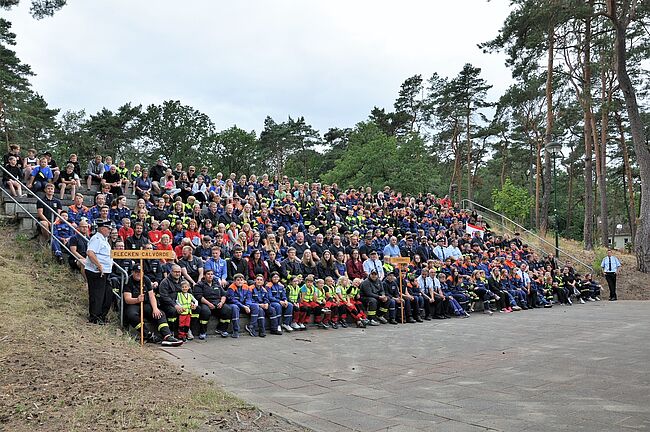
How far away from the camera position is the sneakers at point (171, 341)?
8.88 meters

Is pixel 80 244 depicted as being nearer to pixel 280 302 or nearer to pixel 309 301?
pixel 280 302

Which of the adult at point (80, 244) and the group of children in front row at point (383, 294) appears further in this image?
the group of children in front row at point (383, 294)

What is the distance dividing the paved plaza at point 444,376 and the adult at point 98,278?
1596 millimetres

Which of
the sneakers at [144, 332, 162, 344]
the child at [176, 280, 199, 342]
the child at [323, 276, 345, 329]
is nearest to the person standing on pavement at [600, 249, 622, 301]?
the child at [323, 276, 345, 329]

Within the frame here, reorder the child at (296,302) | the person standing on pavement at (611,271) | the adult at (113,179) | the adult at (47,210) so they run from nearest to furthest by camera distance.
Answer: the adult at (47,210) → the child at (296,302) → the adult at (113,179) → the person standing on pavement at (611,271)

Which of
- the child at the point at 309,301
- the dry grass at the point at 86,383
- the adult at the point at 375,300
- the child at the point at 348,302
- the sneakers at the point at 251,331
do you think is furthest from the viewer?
the adult at the point at 375,300

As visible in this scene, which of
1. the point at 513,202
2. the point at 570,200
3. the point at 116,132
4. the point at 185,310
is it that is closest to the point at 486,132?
the point at 513,202

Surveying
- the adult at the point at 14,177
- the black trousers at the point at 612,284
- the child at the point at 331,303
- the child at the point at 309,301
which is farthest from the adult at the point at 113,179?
the black trousers at the point at 612,284

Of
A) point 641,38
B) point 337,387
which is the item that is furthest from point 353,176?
point 337,387

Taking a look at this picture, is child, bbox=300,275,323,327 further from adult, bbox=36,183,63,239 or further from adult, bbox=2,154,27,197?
adult, bbox=2,154,27,197

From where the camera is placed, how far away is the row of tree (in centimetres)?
2198

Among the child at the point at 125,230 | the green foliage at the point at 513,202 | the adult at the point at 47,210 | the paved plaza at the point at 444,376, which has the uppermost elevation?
the green foliage at the point at 513,202

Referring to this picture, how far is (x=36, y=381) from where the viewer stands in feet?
18.4

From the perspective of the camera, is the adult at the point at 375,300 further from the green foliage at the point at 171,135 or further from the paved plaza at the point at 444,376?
the green foliage at the point at 171,135
